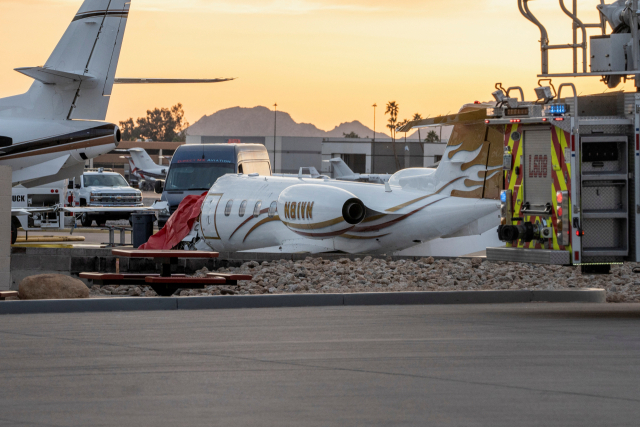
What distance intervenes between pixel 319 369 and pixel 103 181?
38.2m

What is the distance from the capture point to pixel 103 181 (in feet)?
144

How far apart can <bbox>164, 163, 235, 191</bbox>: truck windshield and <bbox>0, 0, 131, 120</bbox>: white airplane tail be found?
4.08m

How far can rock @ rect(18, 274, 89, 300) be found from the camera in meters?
12.2

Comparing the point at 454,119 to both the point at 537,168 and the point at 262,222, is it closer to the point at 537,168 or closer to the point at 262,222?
the point at 537,168

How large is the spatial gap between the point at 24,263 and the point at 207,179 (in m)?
9.33

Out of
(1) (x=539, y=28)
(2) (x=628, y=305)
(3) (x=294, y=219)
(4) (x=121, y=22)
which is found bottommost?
(2) (x=628, y=305)

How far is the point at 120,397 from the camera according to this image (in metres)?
6.40

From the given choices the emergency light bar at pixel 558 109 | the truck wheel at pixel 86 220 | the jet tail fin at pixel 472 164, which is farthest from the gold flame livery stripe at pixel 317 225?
the truck wheel at pixel 86 220

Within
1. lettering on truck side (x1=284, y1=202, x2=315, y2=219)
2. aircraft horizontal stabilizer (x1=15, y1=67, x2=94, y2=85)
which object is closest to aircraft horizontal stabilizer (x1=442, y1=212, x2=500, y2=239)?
lettering on truck side (x1=284, y1=202, x2=315, y2=219)

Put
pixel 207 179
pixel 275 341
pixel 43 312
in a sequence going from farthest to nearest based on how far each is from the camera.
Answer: pixel 207 179 → pixel 43 312 → pixel 275 341

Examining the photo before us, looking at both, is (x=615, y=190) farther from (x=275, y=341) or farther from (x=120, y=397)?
(x=120, y=397)

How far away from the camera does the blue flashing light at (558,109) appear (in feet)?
36.7

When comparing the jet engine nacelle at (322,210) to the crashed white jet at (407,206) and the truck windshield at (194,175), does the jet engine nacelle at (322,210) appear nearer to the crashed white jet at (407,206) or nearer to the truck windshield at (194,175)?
the crashed white jet at (407,206)

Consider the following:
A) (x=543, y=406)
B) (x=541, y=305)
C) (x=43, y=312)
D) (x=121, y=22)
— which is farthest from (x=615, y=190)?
(x=121, y=22)
